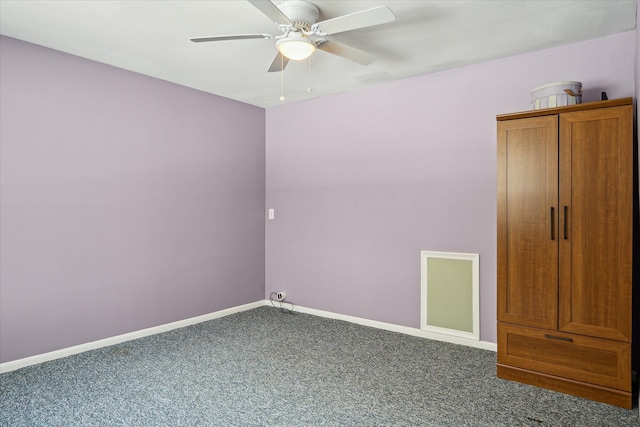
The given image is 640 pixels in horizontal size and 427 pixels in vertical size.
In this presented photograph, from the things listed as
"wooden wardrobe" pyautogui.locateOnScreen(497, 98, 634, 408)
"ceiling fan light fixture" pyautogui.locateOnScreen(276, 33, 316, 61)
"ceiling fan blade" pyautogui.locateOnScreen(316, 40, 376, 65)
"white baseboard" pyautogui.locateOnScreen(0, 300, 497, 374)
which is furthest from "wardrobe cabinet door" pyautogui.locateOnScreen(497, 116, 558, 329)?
"ceiling fan light fixture" pyautogui.locateOnScreen(276, 33, 316, 61)

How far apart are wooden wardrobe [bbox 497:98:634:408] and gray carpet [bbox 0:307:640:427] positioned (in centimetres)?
18

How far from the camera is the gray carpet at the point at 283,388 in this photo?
2215 mm

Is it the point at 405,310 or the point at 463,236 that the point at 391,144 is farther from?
the point at 405,310

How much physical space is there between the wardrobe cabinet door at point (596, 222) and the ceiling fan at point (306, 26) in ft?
4.59

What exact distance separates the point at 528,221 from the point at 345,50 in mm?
1673

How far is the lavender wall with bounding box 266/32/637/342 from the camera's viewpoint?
3.19 meters

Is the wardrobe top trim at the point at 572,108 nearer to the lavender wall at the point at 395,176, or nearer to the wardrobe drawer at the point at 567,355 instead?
the lavender wall at the point at 395,176

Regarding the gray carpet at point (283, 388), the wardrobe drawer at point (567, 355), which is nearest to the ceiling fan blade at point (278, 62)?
the gray carpet at point (283, 388)

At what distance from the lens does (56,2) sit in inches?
93.5

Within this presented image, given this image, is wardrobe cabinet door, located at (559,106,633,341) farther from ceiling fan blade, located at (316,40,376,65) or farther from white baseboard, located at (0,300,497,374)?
ceiling fan blade, located at (316,40,376,65)

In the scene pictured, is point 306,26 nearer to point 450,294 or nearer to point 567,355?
point 450,294

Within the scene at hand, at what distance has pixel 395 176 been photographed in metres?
3.86

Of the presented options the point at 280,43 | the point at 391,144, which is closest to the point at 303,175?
the point at 391,144

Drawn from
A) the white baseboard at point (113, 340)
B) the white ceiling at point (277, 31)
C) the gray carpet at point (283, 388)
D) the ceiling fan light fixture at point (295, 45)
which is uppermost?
the white ceiling at point (277, 31)
